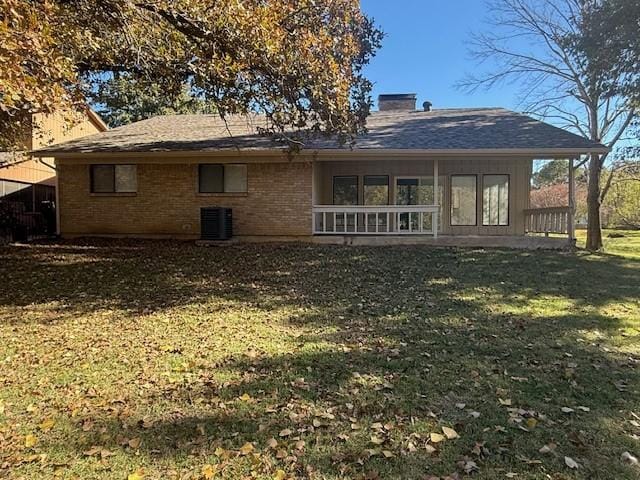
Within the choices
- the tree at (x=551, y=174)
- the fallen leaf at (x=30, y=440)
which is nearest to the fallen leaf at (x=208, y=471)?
the fallen leaf at (x=30, y=440)

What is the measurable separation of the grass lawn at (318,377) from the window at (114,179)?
625cm

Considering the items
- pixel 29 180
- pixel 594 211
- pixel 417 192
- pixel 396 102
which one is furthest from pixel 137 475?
pixel 29 180

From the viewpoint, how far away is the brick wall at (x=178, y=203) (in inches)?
569

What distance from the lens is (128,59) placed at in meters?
9.93

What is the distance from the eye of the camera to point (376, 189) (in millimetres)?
16344

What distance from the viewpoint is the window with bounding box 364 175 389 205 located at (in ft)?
53.5

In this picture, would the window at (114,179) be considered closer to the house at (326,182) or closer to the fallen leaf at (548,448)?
the house at (326,182)

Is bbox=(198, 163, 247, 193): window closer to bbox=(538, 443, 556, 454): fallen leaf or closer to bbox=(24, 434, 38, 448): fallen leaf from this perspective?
bbox=(24, 434, 38, 448): fallen leaf

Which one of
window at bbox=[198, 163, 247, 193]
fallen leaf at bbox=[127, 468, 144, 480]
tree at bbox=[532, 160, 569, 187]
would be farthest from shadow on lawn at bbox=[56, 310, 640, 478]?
tree at bbox=[532, 160, 569, 187]

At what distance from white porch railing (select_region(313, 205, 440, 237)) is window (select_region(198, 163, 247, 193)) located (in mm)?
2521

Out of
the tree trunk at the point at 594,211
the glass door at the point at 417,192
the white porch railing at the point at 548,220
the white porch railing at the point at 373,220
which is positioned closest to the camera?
the white porch railing at the point at 548,220

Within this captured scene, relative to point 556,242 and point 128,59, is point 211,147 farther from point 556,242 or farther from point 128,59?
point 556,242

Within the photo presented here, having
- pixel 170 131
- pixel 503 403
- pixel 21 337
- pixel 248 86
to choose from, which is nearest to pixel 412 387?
pixel 503 403

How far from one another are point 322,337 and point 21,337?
A: 377 centimetres
